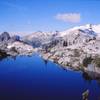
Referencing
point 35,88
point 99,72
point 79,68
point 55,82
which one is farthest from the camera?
point 79,68

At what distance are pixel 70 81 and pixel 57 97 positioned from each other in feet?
114

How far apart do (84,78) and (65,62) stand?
66.0 m

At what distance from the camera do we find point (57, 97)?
8300 centimetres

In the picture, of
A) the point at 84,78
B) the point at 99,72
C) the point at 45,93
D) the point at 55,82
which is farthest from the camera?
the point at 99,72

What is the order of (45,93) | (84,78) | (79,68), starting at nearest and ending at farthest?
1. (45,93)
2. (84,78)
3. (79,68)

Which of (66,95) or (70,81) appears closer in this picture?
(66,95)

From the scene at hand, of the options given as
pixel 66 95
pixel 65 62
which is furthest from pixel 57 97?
pixel 65 62

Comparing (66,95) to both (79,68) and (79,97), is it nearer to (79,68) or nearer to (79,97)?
(79,97)

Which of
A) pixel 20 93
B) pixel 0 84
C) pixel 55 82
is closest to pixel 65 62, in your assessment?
pixel 55 82

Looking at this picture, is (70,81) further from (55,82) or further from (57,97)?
(57,97)

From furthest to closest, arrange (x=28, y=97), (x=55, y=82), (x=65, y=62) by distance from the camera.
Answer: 1. (x=65, y=62)
2. (x=55, y=82)
3. (x=28, y=97)

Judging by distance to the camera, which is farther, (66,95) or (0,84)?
(0,84)

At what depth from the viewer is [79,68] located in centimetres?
16188

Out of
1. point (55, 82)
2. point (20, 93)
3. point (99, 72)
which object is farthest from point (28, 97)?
point (99, 72)
